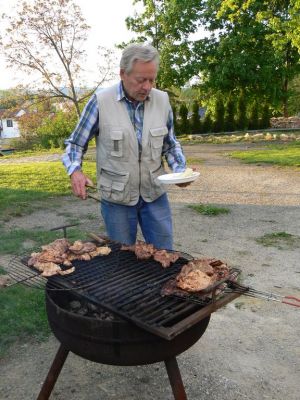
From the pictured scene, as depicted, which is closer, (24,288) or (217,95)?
(24,288)

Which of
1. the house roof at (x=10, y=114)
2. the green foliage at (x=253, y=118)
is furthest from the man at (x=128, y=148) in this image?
the green foliage at (x=253, y=118)

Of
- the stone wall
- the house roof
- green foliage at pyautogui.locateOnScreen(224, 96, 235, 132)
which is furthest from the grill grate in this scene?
the stone wall

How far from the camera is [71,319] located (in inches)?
74.5

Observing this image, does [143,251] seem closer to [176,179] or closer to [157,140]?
[176,179]

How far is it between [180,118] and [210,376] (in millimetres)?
21639

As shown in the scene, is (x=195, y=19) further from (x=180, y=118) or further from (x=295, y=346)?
(x=295, y=346)

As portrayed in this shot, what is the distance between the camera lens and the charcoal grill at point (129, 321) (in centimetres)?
179

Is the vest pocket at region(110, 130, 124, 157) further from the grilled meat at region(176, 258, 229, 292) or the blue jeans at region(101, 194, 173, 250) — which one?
the grilled meat at region(176, 258, 229, 292)

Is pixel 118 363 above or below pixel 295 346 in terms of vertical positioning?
above

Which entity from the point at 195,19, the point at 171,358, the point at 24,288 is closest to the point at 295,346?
the point at 171,358

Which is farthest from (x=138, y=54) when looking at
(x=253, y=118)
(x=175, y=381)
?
(x=253, y=118)

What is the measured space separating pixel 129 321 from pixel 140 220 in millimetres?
1398

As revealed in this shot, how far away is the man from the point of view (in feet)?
9.00

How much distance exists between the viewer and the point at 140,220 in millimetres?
3109
